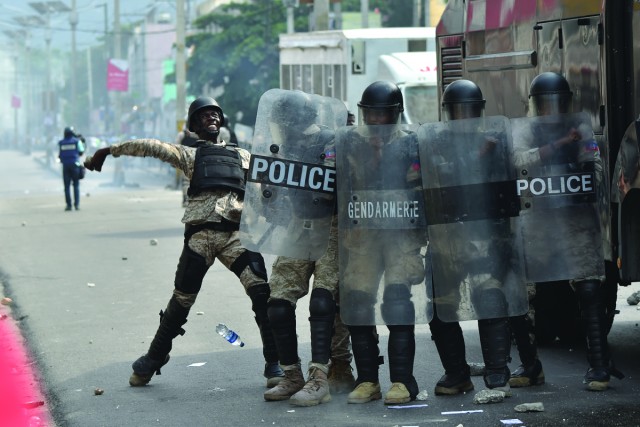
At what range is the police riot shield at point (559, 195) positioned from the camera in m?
7.92

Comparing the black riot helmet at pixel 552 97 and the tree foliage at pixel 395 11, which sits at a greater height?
the tree foliage at pixel 395 11

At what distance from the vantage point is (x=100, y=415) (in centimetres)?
800

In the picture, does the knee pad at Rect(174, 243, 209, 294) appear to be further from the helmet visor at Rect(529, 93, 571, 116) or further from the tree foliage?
the tree foliage

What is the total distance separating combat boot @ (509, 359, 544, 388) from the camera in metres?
8.30

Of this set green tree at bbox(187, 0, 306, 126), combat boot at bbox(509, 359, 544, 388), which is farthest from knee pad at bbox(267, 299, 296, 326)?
green tree at bbox(187, 0, 306, 126)

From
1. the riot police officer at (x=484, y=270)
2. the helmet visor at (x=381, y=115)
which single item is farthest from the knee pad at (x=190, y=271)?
the riot police officer at (x=484, y=270)

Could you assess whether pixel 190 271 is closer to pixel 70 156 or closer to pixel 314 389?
pixel 314 389

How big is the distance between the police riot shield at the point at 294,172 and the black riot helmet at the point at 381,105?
0.28 metres

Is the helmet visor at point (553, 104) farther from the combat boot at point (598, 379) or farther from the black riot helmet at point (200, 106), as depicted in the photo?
the black riot helmet at point (200, 106)

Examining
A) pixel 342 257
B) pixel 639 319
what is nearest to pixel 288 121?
pixel 342 257

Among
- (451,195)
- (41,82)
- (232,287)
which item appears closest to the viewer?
(451,195)

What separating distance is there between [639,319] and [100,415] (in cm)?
483

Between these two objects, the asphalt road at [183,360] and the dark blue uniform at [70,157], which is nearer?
the asphalt road at [183,360]

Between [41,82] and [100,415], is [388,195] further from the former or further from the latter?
[41,82]
